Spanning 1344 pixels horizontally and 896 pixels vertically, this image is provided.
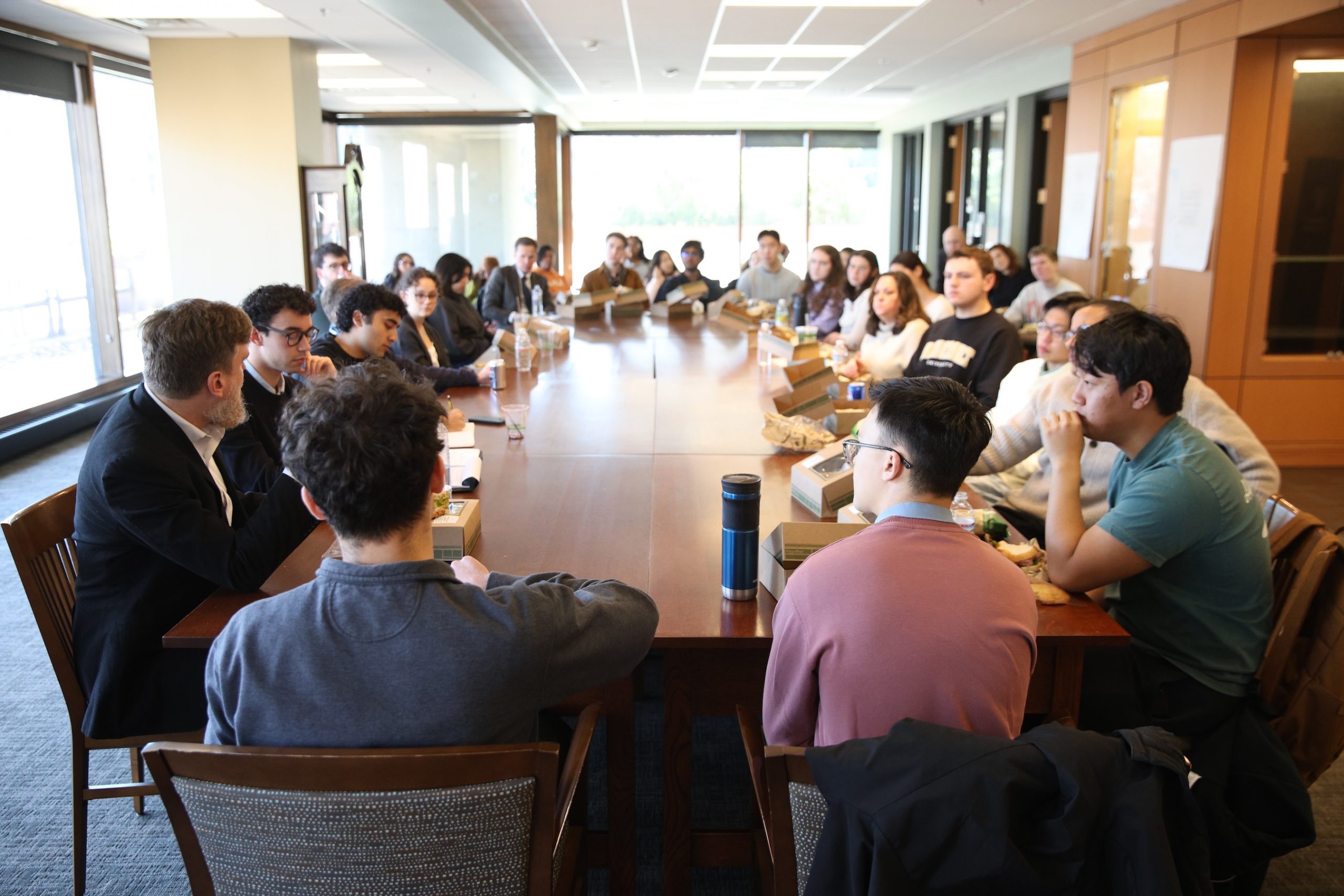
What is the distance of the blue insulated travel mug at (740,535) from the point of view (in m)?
1.84

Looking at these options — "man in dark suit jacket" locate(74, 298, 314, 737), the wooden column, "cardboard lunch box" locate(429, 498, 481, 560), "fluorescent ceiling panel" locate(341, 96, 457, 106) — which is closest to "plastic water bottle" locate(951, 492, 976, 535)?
"cardboard lunch box" locate(429, 498, 481, 560)

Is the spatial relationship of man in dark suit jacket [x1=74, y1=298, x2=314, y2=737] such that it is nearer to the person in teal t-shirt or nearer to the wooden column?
the person in teal t-shirt

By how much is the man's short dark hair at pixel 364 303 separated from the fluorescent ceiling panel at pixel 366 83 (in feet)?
19.2

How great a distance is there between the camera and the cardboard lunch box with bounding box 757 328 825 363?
16.5 feet

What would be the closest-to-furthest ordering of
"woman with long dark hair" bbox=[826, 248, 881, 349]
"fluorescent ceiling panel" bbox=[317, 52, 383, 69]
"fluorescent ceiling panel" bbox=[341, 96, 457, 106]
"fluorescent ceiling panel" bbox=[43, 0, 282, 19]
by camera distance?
"fluorescent ceiling panel" bbox=[43, 0, 282, 19] < "woman with long dark hair" bbox=[826, 248, 881, 349] < "fluorescent ceiling panel" bbox=[317, 52, 383, 69] < "fluorescent ceiling panel" bbox=[341, 96, 457, 106]

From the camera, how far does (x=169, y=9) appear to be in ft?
19.0

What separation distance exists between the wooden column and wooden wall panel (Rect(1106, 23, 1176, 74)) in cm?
674

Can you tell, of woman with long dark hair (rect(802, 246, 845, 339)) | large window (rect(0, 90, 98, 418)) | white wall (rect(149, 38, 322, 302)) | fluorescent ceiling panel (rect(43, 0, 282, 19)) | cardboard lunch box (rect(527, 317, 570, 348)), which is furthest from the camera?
woman with long dark hair (rect(802, 246, 845, 339))

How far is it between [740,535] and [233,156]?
637 centimetres

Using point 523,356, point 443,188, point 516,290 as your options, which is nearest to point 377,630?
point 523,356

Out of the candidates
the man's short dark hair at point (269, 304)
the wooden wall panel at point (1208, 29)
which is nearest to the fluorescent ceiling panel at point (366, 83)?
the wooden wall panel at point (1208, 29)

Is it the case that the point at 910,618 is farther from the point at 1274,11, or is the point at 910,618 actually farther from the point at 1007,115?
the point at 1007,115

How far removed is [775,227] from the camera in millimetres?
15789

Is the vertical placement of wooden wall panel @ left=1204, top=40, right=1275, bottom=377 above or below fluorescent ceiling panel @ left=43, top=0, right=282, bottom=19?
below
